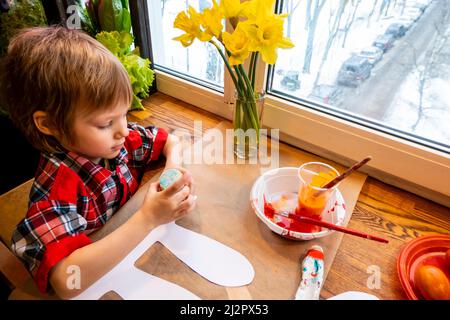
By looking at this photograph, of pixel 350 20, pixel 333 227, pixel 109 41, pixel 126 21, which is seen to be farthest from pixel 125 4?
pixel 333 227

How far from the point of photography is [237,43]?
613mm

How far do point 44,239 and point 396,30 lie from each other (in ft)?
2.71

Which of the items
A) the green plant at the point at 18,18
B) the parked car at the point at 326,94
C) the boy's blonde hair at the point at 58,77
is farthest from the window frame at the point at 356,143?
the green plant at the point at 18,18

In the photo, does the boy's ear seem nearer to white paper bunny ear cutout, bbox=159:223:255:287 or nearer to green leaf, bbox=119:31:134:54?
white paper bunny ear cutout, bbox=159:223:255:287

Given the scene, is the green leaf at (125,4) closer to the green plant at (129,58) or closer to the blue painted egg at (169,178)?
the green plant at (129,58)

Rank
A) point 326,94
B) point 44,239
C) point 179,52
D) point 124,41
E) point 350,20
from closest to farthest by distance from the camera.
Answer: point 44,239 → point 350,20 → point 326,94 → point 124,41 → point 179,52

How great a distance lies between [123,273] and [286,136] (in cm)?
58

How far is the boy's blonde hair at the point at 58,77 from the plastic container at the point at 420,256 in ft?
2.05

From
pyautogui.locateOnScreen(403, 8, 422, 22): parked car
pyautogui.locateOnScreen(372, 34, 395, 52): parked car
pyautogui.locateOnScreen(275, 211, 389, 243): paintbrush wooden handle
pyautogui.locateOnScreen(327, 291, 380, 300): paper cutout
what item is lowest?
pyautogui.locateOnScreen(327, 291, 380, 300): paper cutout

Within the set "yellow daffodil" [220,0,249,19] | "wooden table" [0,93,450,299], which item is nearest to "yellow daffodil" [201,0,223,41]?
"yellow daffodil" [220,0,249,19]

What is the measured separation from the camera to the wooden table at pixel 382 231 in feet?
1.88

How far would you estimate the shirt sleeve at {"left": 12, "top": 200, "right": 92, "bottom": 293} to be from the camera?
1.69 feet

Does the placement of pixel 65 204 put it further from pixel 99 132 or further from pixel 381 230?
pixel 381 230

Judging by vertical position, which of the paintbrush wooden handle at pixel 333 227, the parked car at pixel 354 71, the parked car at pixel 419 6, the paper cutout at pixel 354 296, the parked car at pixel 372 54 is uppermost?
Result: the parked car at pixel 419 6
